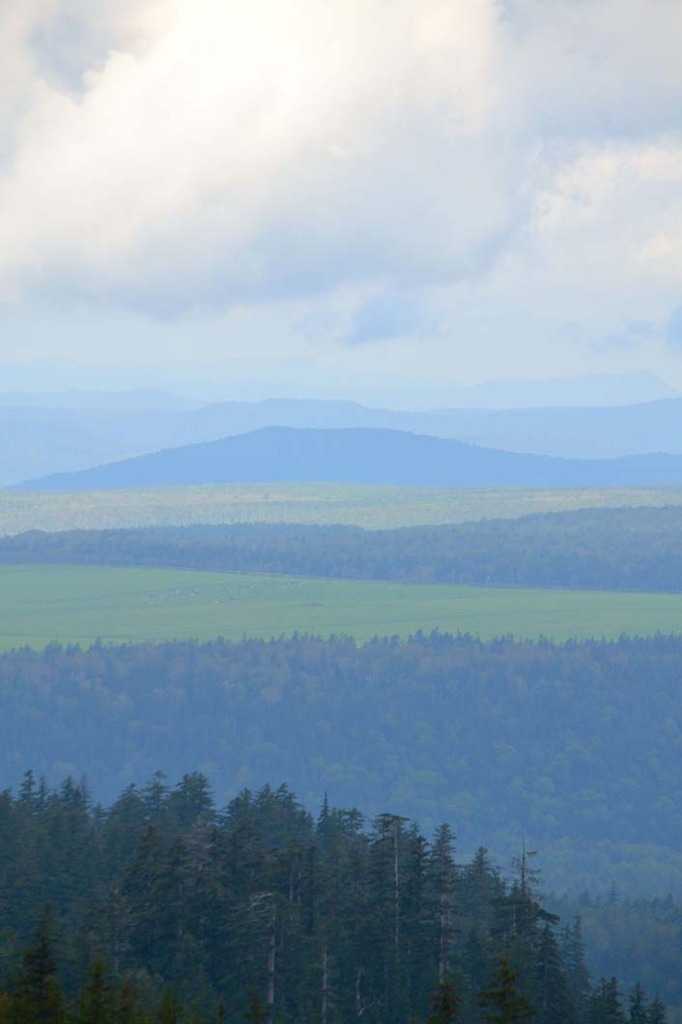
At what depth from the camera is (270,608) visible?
15775 cm

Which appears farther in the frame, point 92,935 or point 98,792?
point 98,792

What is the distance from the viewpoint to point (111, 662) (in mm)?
126438

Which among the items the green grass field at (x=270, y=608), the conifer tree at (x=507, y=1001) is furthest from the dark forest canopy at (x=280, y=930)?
the green grass field at (x=270, y=608)

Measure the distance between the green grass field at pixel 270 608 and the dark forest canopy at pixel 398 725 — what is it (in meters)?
8.88

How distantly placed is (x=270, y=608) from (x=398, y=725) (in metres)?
38.0

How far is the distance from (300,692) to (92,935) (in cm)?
9229

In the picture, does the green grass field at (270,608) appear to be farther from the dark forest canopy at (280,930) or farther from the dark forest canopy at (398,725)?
the dark forest canopy at (280,930)

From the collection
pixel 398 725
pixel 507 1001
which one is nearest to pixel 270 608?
pixel 398 725

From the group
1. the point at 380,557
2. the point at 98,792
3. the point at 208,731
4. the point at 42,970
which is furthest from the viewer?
the point at 380,557

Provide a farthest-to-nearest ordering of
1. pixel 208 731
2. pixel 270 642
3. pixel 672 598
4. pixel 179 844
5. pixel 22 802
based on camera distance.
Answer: pixel 672 598
pixel 270 642
pixel 208 731
pixel 22 802
pixel 179 844

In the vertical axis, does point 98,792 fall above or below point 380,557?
below

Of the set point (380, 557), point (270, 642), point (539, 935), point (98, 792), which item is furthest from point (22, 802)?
point (380, 557)

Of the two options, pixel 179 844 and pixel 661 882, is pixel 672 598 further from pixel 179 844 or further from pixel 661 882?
pixel 179 844

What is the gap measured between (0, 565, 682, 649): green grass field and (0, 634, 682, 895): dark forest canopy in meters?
8.88
